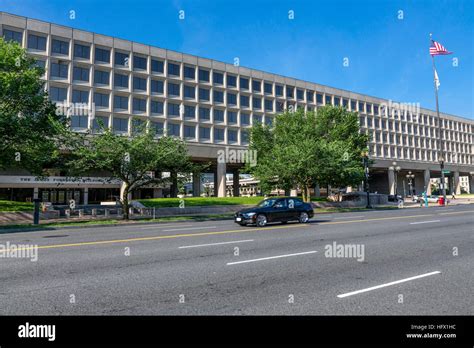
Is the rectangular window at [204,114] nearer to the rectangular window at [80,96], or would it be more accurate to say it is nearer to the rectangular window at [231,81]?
the rectangular window at [231,81]

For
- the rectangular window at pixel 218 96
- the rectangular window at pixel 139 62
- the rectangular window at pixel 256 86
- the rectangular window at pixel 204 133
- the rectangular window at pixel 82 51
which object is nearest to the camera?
the rectangular window at pixel 82 51

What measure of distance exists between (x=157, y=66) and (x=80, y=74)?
11.7m

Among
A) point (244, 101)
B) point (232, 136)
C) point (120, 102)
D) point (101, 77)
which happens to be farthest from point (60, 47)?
point (244, 101)

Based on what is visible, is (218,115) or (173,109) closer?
(173,109)

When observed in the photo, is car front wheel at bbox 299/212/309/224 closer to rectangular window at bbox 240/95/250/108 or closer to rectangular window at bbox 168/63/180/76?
rectangular window at bbox 168/63/180/76

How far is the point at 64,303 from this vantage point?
15.9ft

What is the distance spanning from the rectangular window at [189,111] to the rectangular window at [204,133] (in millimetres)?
2562

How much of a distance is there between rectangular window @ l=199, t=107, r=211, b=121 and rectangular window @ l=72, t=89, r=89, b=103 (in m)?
17.5

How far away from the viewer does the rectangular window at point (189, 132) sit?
54.0 m

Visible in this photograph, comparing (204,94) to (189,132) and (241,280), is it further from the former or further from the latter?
(241,280)

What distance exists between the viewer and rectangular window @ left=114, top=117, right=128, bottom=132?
160 feet

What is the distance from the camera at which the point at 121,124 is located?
49.3 metres

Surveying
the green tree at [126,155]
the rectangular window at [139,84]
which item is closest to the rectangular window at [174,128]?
the rectangular window at [139,84]
